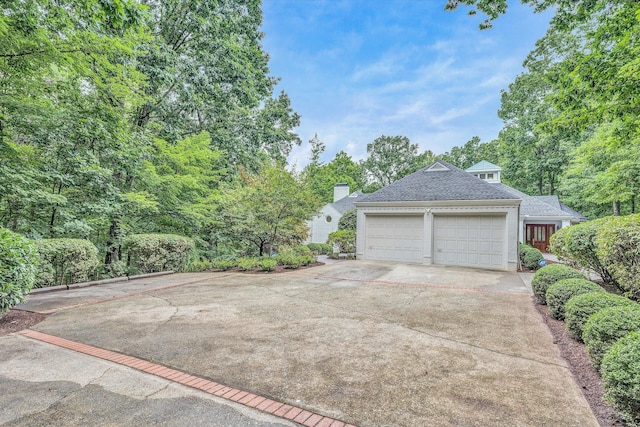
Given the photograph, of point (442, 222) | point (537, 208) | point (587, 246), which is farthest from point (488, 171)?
point (587, 246)

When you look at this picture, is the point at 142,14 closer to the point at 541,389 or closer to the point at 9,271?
the point at 9,271

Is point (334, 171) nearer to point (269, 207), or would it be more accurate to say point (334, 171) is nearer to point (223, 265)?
point (269, 207)

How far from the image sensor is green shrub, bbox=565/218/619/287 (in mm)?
6039

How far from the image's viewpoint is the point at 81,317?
494 centimetres

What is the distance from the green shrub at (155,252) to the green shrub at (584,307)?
10.4 meters

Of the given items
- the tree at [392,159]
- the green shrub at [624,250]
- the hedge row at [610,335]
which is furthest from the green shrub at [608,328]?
the tree at [392,159]

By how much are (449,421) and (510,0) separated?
7.94m

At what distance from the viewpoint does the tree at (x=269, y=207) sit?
36.0 feet

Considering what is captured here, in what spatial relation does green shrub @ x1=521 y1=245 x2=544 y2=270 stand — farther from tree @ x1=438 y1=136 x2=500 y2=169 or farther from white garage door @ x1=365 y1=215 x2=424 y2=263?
tree @ x1=438 y1=136 x2=500 y2=169

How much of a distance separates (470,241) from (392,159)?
3270 centimetres

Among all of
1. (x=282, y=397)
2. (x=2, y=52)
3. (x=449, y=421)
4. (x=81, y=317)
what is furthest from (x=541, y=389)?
(x=2, y=52)

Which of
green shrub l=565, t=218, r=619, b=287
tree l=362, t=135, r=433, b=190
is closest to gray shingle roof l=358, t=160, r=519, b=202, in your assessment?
green shrub l=565, t=218, r=619, b=287

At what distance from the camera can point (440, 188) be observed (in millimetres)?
13250

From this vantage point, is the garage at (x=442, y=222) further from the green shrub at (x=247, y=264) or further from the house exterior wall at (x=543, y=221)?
the house exterior wall at (x=543, y=221)
